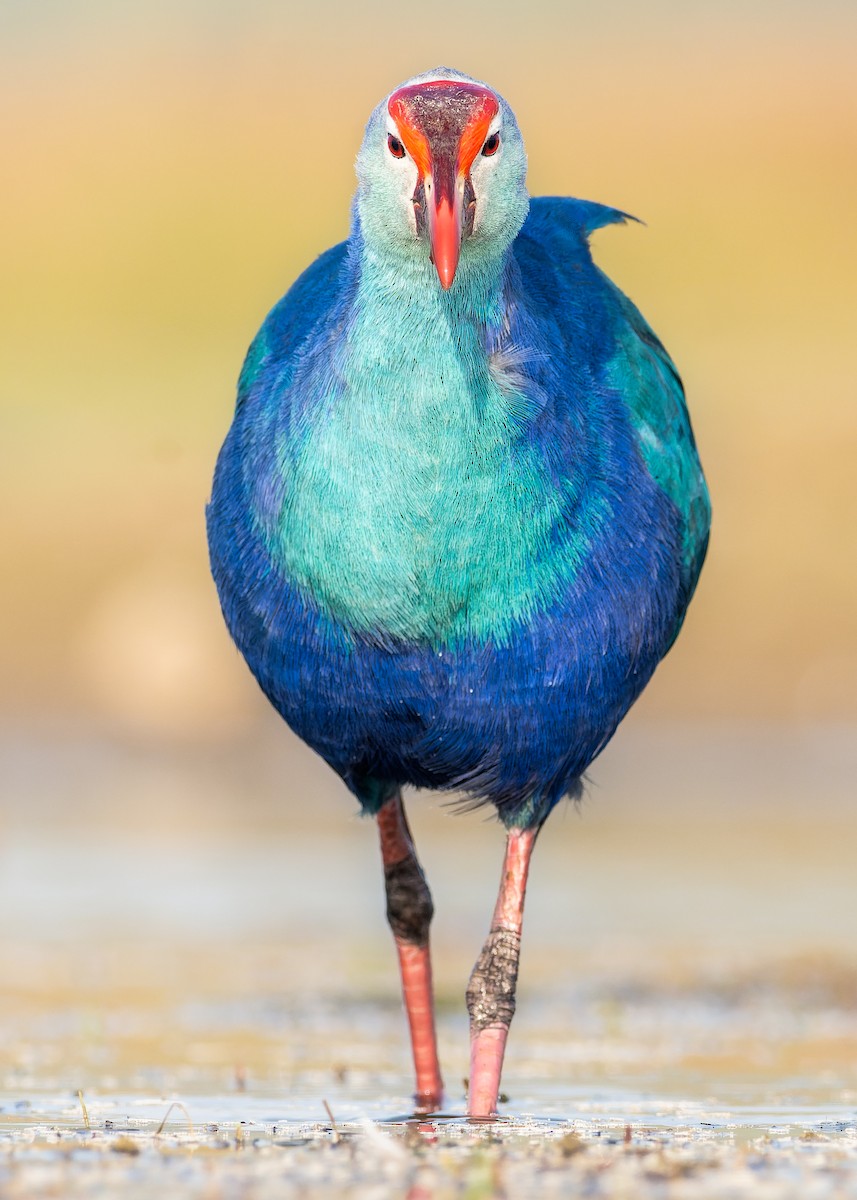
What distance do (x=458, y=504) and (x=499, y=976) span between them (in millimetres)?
1172

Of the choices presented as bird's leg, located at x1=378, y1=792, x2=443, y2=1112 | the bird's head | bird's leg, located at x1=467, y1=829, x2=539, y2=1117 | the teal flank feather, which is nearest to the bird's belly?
the teal flank feather

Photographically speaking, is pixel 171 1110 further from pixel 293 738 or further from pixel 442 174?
pixel 293 738

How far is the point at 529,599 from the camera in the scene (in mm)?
4922

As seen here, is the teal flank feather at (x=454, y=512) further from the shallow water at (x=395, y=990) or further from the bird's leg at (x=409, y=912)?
the shallow water at (x=395, y=990)

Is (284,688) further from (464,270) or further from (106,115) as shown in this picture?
(106,115)

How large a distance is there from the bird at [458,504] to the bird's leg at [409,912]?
344mm

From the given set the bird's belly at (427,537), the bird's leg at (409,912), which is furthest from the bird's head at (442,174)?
the bird's leg at (409,912)

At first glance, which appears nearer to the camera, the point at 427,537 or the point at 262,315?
the point at 427,537

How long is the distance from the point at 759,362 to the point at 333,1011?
14704mm

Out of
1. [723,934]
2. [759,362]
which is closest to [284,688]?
[723,934]

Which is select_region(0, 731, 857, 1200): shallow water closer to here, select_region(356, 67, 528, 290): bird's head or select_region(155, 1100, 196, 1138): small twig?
select_region(155, 1100, 196, 1138): small twig

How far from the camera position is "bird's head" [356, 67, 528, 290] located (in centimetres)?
457

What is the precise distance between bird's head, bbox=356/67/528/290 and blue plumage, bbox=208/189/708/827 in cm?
18

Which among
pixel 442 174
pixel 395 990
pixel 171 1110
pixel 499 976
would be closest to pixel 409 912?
pixel 499 976
